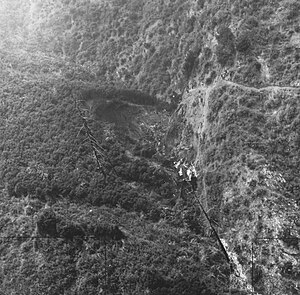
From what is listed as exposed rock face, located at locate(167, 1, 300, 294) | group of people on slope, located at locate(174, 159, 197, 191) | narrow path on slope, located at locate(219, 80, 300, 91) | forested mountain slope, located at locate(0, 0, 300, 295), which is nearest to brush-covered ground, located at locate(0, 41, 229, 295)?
forested mountain slope, located at locate(0, 0, 300, 295)

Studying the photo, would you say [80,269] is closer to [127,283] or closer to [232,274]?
[127,283]

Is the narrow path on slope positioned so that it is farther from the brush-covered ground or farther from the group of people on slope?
the group of people on slope

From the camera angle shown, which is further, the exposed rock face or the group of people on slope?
the group of people on slope

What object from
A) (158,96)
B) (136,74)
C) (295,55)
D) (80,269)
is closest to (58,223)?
(80,269)

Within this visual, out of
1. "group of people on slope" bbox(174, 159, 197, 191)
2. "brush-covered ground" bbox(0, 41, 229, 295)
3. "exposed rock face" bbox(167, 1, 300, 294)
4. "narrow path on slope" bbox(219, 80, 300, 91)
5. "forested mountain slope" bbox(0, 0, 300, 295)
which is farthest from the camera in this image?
"group of people on slope" bbox(174, 159, 197, 191)

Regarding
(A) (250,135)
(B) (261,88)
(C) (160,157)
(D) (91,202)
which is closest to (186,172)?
(C) (160,157)

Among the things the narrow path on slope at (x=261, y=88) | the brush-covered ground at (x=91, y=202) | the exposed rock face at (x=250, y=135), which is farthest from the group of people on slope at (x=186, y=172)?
the narrow path on slope at (x=261, y=88)
